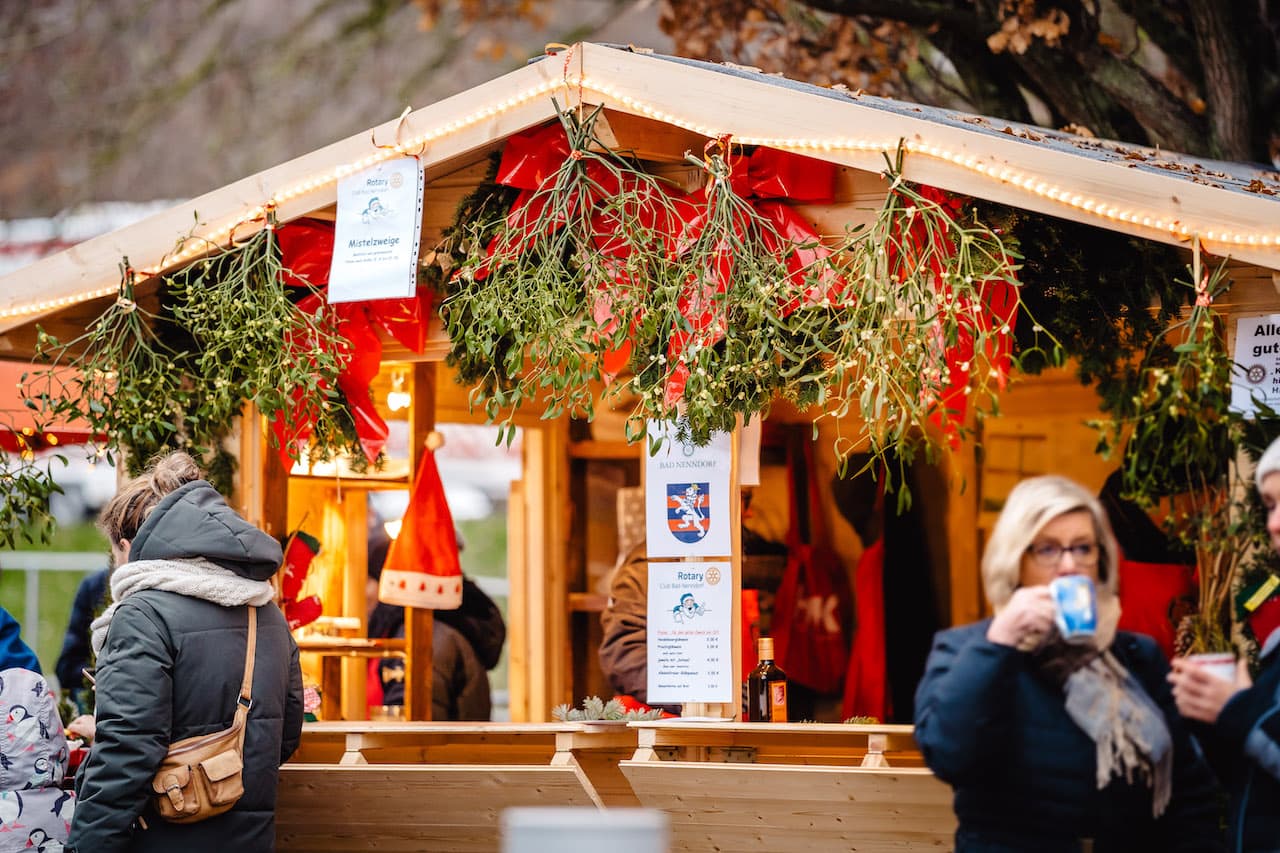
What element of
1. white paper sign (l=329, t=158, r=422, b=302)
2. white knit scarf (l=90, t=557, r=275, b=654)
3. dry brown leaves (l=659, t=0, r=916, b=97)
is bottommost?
white knit scarf (l=90, t=557, r=275, b=654)

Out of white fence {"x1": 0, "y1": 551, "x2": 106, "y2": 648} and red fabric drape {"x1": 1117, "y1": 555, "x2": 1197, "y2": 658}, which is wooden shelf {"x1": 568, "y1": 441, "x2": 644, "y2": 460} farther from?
white fence {"x1": 0, "y1": 551, "x2": 106, "y2": 648}

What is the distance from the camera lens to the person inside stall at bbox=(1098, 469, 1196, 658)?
5.67 m

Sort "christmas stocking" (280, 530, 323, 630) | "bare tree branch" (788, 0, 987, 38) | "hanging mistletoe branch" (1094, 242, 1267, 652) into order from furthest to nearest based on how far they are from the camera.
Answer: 1. "bare tree branch" (788, 0, 987, 38)
2. "christmas stocking" (280, 530, 323, 630)
3. "hanging mistletoe branch" (1094, 242, 1267, 652)

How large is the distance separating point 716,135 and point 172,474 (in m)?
1.84

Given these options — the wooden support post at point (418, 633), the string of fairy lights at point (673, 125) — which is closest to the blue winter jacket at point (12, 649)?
the string of fairy lights at point (673, 125)

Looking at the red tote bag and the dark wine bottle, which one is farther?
the red tote bag

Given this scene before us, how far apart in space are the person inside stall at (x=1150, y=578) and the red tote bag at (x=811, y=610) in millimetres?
1749

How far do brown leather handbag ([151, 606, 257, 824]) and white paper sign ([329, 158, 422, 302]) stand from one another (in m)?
1.47

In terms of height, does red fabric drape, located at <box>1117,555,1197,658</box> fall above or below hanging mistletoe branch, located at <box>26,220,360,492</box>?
below

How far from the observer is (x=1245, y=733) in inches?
122

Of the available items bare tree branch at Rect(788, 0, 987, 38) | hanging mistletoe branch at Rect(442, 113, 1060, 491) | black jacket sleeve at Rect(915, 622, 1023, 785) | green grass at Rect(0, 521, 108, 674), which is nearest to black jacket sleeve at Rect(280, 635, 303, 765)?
hanging mistletoe branch at Rect(442, 113, 1060, 491)

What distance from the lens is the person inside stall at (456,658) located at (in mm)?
7121

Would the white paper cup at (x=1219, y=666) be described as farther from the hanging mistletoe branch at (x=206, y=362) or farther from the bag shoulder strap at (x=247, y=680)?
the hanging mistletoe branch at (x=206, y=362)

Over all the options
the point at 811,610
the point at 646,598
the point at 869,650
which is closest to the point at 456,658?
the point at 646,598
